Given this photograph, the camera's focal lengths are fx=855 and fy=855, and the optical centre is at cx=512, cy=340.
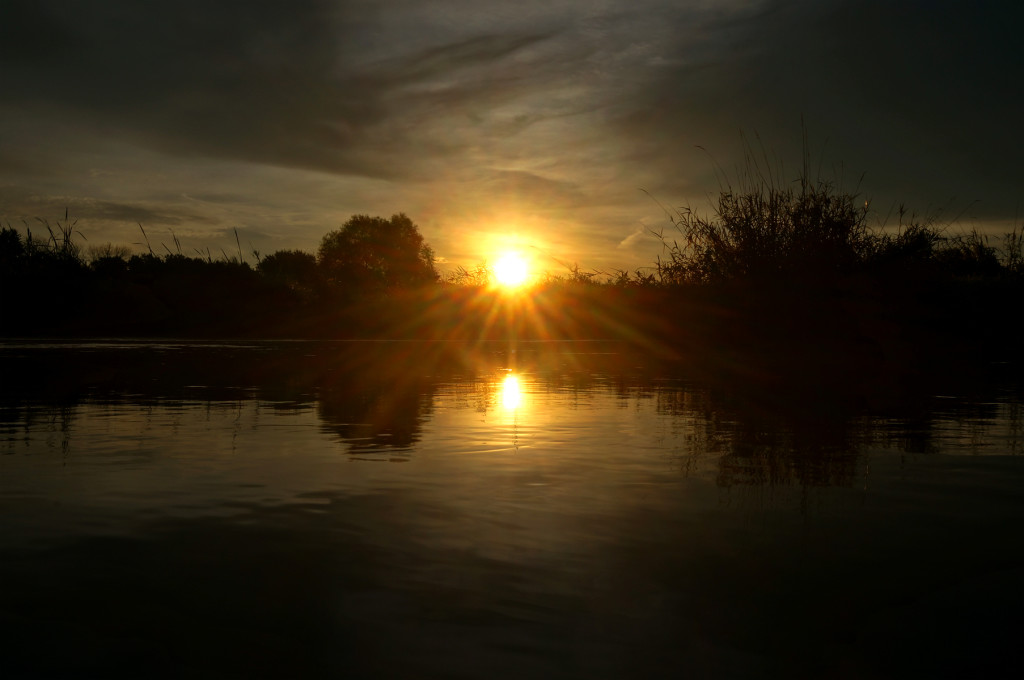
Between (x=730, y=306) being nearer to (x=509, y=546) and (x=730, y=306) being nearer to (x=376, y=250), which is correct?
(x=509, y=546)

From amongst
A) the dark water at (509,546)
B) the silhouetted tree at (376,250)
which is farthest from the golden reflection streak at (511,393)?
the silhouetted tree at (376,250)

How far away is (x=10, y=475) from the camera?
4.12m

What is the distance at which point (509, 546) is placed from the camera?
2992 mm

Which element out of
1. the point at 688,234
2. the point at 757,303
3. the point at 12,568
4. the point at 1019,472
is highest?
the point at 688,234

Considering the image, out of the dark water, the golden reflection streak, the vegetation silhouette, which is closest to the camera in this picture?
the dark water

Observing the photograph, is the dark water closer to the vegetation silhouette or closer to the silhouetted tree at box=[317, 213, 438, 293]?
the vegetation silhouette

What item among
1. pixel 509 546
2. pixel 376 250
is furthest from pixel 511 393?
pixel 376 250

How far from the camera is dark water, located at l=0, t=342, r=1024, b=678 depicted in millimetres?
2129

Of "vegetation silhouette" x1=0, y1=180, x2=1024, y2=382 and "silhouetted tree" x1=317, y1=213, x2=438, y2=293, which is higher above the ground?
"silhouetted tree" x1=317, y1=213, x2=438, y2=293

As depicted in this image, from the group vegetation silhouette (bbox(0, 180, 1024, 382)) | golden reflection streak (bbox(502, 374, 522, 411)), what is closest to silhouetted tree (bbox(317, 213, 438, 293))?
vegetation silhouette (bbox(0, 180, 1024, 382))

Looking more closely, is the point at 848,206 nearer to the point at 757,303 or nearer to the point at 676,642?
the point at 757,303

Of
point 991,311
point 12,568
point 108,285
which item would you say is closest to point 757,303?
point 991,311

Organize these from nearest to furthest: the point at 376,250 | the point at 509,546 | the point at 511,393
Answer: the point at 509,546
the point at 511,393
the point at 376,250

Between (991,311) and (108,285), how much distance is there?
24.3m
